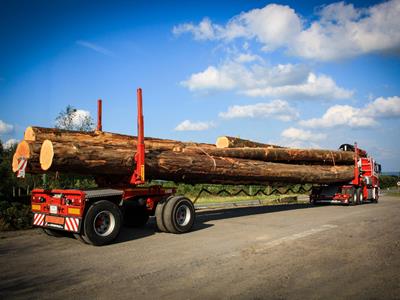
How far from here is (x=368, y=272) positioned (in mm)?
5961

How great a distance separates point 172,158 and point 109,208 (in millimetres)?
2904

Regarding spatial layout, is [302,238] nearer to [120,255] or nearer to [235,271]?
[235,271]

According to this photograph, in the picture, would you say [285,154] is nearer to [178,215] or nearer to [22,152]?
[178,215]

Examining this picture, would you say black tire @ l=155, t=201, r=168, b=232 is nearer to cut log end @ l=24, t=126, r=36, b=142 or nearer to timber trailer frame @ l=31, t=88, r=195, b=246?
timber trailer frame @ l=31, t=88, r=195, b=246

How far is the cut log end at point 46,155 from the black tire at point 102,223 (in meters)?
1.44

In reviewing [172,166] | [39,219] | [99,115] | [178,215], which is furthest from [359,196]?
[39,219]

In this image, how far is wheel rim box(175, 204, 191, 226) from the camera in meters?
10.0

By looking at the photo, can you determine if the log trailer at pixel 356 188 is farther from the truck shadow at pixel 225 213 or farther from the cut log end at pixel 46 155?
the cut log end at pixel 46 155

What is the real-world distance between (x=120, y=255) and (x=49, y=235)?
3297 millimetres

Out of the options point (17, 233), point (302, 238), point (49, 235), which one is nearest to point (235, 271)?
point (302, 238)

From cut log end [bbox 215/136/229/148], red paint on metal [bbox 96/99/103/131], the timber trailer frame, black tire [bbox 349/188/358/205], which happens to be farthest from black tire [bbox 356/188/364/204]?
red paint on metal [bbox 96/99/103/131]

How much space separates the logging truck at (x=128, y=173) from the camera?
329 inches

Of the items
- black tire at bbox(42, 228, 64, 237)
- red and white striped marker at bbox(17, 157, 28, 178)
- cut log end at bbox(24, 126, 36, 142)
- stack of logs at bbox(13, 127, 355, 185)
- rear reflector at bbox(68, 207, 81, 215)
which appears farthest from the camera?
black tire at bbox(42, 228, 64, 237)

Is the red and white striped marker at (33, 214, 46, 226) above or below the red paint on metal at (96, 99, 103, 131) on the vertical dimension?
below
